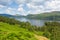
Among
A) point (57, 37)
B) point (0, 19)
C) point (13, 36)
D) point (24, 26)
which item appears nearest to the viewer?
point (57, 37)

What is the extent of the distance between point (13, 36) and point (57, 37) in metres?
6.54

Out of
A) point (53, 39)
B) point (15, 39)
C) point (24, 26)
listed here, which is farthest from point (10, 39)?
point (24, 26)

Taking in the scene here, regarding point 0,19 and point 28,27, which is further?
point 0,19

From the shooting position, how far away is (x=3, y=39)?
26.8m

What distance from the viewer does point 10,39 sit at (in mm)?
25781

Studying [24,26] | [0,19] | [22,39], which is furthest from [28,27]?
[22,39]

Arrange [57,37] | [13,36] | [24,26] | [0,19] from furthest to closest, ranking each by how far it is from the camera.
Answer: [0,19] < [24,26] < [13,36] < [57,37]

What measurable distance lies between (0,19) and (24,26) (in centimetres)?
2080

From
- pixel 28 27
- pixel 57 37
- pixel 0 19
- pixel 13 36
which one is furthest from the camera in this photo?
pixel 0 19

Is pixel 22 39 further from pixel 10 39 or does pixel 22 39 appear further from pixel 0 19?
pixel 0 19

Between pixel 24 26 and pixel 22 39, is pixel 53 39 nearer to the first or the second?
pixel 22 39

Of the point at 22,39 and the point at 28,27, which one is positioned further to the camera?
the point at 28,27

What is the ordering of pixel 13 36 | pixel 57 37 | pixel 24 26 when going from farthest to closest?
1. pixel 24 26
2. pixel 13 36
3. pixel 57 37

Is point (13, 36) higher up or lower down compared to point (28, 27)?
higher up
